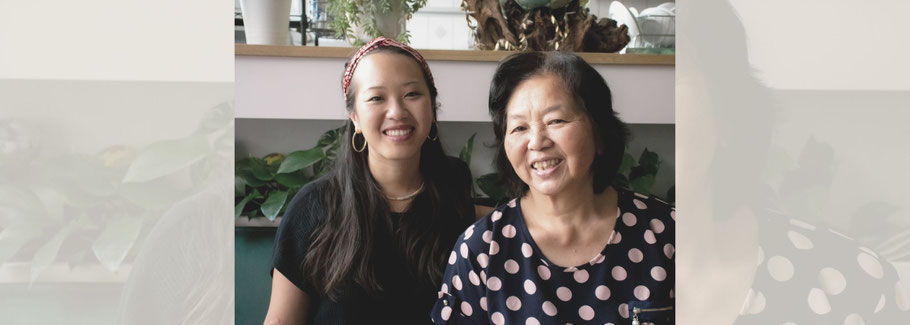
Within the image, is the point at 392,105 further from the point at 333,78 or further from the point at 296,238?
the point at 333,78

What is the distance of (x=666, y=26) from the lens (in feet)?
6.55

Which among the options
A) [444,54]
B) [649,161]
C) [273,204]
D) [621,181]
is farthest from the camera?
[649,161]

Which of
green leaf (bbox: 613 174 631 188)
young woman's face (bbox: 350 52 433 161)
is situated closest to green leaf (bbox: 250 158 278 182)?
young woman's face (bbox: 350 52 433 161)

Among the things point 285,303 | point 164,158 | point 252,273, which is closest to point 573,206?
point 285,303

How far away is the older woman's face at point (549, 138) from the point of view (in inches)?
41.2

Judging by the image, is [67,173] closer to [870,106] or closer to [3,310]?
[3,310]

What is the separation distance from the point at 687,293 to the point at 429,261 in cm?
97

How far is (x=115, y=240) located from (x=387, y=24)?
1.61 meters

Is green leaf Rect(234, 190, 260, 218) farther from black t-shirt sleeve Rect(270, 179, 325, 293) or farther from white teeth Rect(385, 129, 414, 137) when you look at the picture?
white teeth Rect(385, 129, 414, 137)

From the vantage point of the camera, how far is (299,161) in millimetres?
1993

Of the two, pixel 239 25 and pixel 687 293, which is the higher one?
pixel 239 25

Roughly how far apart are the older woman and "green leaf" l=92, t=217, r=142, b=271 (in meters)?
0.73

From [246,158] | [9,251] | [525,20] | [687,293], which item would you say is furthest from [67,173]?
[246,158]

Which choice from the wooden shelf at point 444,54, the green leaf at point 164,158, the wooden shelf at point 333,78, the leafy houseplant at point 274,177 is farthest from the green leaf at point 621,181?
the green leaf at point 164,158
